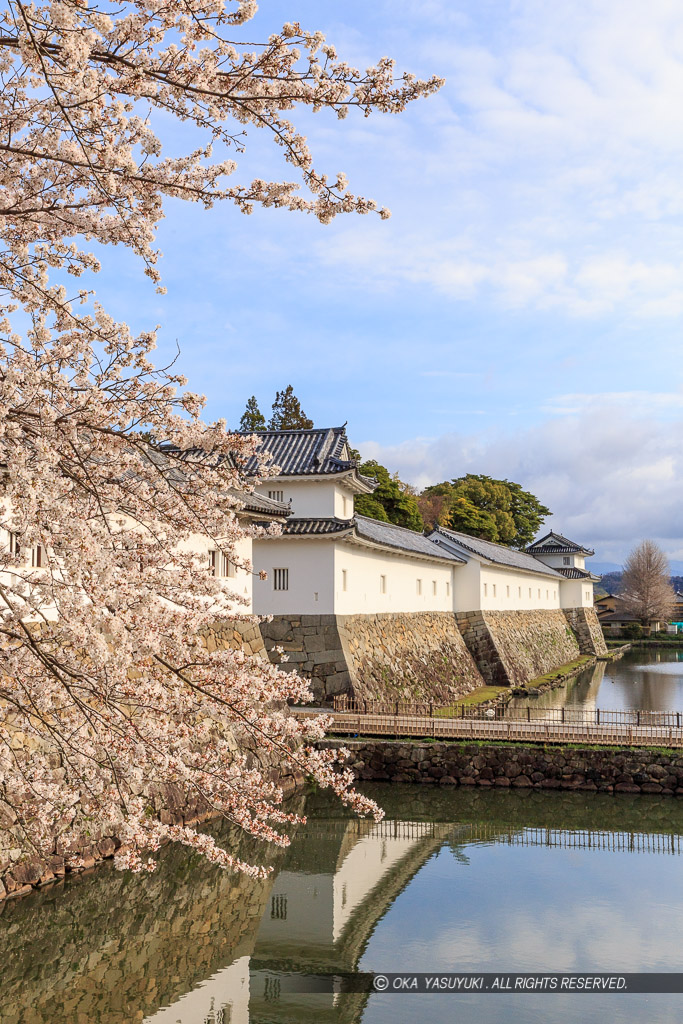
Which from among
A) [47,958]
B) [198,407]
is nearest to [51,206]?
[198,407]

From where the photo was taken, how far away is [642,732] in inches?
640

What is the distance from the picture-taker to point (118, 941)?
8719 mm

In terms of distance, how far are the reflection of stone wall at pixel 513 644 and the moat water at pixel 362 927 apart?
15.9 metres

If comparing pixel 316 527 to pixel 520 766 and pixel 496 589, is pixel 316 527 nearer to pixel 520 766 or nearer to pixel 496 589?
pixel 520 766

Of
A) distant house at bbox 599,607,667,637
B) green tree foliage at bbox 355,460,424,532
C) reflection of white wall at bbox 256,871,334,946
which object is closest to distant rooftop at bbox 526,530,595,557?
green tree foliage at bbox 355,460,424,532

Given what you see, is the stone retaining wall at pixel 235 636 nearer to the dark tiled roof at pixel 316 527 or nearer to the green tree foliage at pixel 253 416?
the dark tiled roof at pixel 316 527

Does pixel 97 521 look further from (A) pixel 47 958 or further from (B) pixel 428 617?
(B) pixel 428 617

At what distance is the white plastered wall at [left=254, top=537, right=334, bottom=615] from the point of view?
1942 cm

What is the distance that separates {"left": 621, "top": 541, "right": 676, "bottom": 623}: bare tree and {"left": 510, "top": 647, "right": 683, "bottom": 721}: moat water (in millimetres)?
20261

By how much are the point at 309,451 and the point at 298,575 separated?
3.51m

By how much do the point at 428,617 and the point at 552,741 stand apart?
10.7 metres

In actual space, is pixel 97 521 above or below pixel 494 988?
above

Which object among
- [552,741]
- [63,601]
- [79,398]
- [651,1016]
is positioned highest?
[79,398]

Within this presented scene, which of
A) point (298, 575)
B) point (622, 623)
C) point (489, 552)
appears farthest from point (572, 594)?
point (298, 575)
